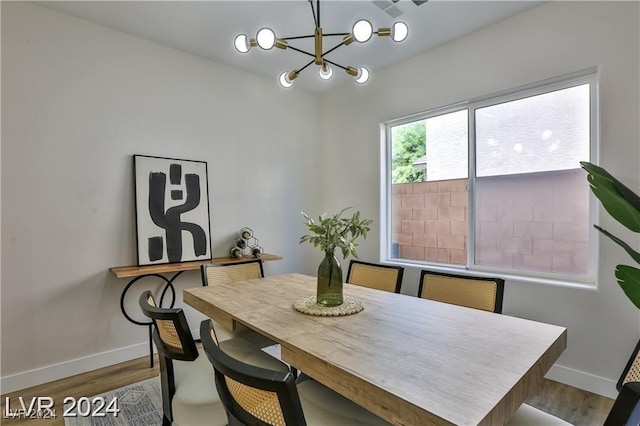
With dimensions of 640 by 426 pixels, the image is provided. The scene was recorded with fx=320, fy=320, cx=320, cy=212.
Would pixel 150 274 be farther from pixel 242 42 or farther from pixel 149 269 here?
pixel 242 42

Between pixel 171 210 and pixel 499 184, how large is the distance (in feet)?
9.99

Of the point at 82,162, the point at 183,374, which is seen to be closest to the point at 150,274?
the point at 82,162

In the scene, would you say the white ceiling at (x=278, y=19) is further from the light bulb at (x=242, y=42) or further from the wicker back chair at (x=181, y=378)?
the wicker back chair at (x=181, y=378)

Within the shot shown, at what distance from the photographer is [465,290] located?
194 cm

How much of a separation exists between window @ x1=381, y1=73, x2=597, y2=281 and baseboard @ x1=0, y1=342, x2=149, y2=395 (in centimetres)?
268

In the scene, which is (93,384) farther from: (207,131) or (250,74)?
(250,74)

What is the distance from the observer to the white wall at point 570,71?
2160 millimetres

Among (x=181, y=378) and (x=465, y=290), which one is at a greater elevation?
(x=465, y=290)

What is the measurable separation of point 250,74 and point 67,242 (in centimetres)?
250

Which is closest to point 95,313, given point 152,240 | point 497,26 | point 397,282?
point 152,240

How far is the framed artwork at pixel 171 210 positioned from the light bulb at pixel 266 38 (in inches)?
69.8

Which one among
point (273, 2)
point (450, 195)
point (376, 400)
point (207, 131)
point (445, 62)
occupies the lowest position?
point (376, 400)

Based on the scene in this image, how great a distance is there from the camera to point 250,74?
373 centimetres

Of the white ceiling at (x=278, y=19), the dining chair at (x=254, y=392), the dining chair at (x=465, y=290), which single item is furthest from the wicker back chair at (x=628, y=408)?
the white ceiling at (x=278, y=19)
